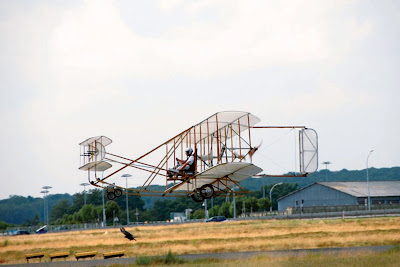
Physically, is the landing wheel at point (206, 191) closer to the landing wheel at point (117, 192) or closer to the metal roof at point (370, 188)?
the landing wheel at point (117, 192)

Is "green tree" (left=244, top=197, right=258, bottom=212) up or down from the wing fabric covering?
down

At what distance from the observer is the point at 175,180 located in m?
34.2

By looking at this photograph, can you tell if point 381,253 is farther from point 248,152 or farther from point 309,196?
point 309,196

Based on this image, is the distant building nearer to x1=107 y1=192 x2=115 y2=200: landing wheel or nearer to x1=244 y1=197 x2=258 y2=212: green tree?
x1=244 y1=197 x2=258 y2=212: green tree

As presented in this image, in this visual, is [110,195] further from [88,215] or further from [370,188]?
[88,215]

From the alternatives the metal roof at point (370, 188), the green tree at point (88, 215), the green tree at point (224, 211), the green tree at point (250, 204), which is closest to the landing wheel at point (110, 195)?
the metal roof at point (370, 188)

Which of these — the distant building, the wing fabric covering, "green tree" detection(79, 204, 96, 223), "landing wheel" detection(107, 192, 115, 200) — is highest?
the wing fabric covering

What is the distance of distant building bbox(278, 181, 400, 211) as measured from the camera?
127 metres

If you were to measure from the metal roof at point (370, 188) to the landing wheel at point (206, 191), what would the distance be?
96806mm

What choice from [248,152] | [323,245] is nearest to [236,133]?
[248,152]

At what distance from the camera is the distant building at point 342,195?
12700 cm

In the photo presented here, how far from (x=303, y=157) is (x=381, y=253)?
7005mm

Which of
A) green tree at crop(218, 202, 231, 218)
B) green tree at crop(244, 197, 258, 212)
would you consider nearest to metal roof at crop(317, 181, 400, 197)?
green tree at crop(244, 197, 258, 212)

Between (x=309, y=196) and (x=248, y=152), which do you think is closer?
(x=248, y=152)
